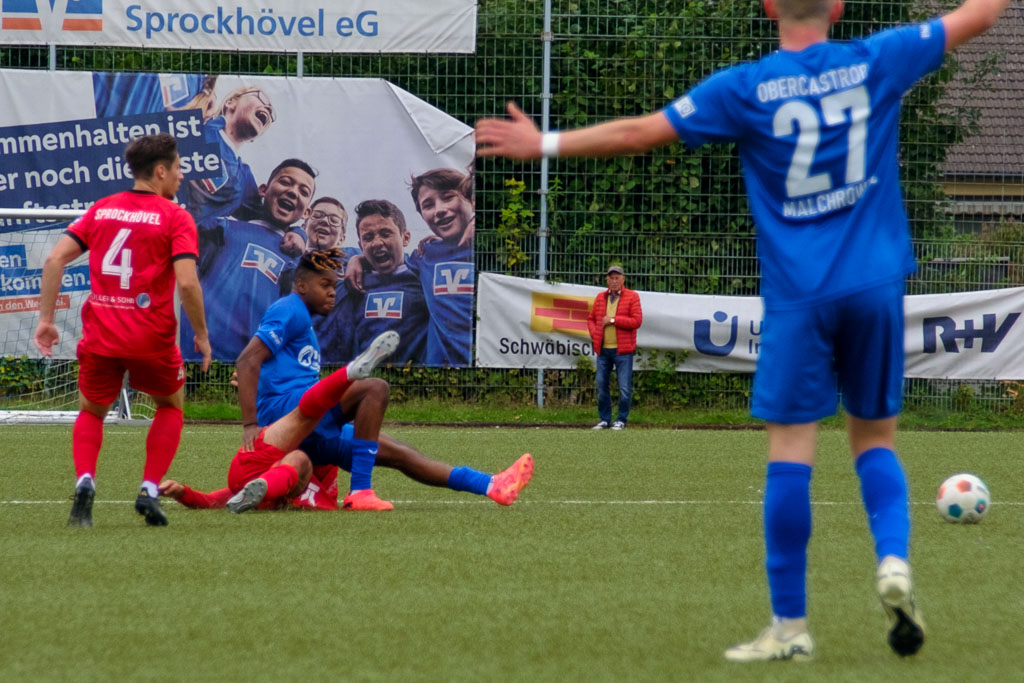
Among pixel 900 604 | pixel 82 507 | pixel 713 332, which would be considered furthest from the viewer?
pixel 713 332

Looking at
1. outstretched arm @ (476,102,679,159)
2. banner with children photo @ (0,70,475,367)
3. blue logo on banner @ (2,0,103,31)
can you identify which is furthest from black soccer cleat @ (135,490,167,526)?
blue logo on banner @ (2,0,103,31)

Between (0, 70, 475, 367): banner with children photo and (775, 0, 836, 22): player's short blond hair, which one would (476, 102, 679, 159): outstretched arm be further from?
(0, 70, 475, 367): banner with children photo

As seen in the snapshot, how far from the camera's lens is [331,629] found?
Result: 400 centimetres

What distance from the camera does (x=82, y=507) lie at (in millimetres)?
6434

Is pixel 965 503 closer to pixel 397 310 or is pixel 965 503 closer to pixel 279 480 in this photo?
pixel 279 480

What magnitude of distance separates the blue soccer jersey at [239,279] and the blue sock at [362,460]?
29.8 feet

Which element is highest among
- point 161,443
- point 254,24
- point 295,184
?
point 254,24

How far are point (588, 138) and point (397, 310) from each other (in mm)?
12537

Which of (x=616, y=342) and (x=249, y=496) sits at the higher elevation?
(x=616, y=342)

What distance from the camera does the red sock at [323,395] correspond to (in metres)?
6.93

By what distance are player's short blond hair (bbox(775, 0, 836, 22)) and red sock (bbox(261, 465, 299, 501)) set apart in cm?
393

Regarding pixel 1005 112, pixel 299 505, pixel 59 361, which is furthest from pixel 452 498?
pixel 1005 112

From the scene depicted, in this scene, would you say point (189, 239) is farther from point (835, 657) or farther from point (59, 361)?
point (59, 361)

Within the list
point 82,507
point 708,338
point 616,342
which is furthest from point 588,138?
point 708,338
